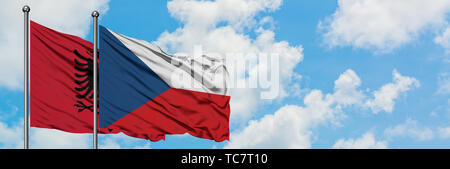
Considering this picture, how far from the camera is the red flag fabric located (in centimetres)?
1443

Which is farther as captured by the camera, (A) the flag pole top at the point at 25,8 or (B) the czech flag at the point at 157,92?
(B) the czech flag at the point at 157,92

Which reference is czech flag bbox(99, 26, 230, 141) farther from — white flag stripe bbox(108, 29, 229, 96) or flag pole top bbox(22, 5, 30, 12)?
flag pole top bbox(22, 5, 30, 12)

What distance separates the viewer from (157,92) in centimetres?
1562

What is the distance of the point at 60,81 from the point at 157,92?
264 cm

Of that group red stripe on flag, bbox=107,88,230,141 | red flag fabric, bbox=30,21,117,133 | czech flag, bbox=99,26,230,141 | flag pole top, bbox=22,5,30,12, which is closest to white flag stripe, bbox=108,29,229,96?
czech flag, bbox=99,26,230,141

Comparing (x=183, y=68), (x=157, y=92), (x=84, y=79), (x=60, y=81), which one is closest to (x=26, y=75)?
(x=60, y=81)

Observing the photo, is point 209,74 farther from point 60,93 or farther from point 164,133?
point 60,93

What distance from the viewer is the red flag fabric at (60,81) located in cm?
1443

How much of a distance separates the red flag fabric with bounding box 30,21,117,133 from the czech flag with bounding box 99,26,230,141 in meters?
0.51

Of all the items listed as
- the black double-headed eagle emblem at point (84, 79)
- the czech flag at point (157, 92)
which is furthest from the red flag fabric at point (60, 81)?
the czech flag at point (157, 92)

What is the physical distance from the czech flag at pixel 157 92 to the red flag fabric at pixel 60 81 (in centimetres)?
51

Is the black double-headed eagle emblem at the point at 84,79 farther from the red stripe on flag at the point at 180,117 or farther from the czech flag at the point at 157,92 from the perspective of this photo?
the red stripe on flag at the point at 180,117
